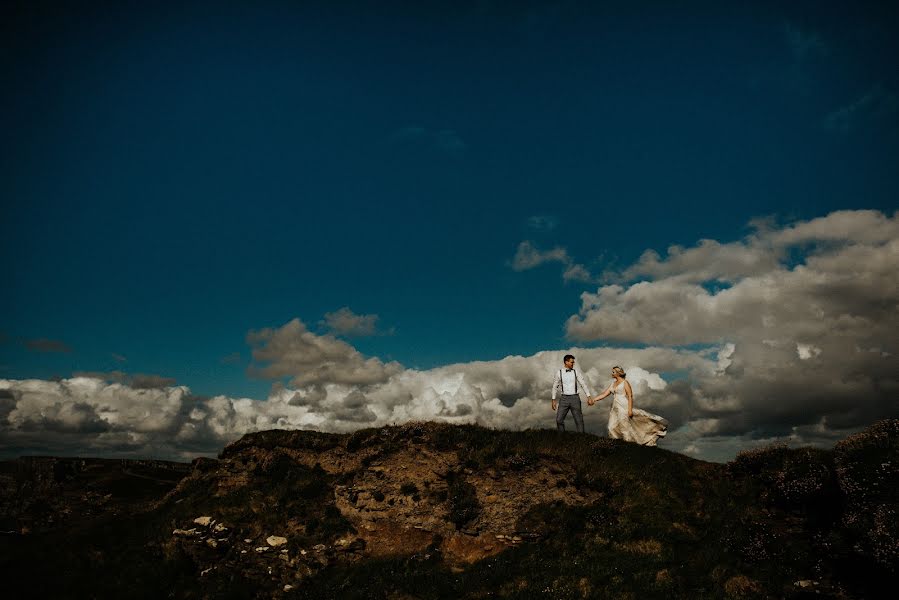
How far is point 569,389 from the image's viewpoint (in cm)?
2120

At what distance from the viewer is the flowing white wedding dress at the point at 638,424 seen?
2134 cm

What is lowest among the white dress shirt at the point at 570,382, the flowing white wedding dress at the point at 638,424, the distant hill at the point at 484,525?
the distant hill at the point at 484,525

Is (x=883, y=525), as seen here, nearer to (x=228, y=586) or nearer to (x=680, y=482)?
(x=680, y=482)

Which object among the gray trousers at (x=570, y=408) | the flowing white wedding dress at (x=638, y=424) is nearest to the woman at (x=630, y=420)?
the flowing white wedding dress at (x=638, y=424)

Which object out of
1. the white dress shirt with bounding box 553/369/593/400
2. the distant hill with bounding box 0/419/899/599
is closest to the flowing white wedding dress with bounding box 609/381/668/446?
the distant hill with bounding box 0/419/899/599

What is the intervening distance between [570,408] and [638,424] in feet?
10.5

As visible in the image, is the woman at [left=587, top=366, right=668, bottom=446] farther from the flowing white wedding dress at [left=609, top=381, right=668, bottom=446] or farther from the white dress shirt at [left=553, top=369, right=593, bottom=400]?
the white dress shirt at [left=553, top=369, right=593, bottom=400]

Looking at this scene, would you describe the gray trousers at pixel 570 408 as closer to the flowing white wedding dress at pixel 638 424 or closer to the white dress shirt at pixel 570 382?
the white dress shirt at pixel 570 382

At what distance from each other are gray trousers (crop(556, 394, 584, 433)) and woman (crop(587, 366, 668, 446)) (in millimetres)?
618

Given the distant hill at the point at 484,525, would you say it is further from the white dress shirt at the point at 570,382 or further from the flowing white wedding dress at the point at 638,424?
the white dress shirt at the point at 570,382

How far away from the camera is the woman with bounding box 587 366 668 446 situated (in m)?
21.3

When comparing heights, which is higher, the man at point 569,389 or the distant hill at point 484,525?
the man at point 569,389

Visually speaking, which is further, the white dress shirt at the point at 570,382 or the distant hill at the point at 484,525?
the white dress shirt at the point at 570,382

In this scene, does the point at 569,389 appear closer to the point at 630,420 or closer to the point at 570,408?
the point at 570,408
